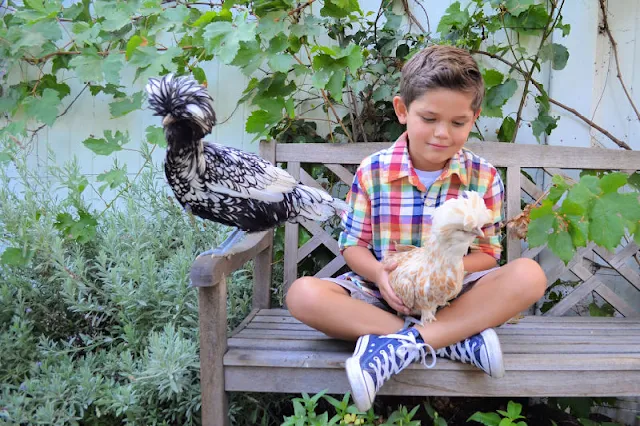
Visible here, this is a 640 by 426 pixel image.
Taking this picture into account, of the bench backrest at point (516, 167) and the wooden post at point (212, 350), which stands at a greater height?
the bench backrest at point (516, 167)

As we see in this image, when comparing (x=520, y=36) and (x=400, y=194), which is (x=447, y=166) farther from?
(x=520, y=36)

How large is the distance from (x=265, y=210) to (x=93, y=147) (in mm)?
836

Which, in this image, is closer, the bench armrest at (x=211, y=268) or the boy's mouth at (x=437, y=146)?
the bench armrest at (x=211, y=268)

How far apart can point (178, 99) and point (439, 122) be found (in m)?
0.67

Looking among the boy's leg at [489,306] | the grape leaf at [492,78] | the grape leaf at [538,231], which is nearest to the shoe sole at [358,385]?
the boy's leg at [489,306]

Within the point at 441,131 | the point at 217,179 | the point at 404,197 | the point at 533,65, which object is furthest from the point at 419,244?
the point at 533,65

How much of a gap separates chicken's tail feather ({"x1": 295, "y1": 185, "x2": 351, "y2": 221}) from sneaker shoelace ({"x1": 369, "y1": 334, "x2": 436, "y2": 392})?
42 cm

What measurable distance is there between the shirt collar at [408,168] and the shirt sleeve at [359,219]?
0.09 metres

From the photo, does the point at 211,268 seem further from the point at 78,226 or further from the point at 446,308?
the point at 78,226

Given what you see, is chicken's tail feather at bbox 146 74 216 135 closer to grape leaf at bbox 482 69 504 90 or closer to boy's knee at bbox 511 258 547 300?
boy's knee at bbox 511 258 547 300

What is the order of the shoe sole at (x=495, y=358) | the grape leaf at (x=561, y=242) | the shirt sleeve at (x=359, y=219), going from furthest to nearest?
1. the shirt sleeve at (x=359, y=219)
2. the grape leaf at (x=561, y=242)
3. the shoe sole at (x=495, y=358)

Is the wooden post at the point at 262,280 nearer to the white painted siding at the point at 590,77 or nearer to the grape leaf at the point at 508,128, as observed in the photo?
the white painted siding at the point at 590,77

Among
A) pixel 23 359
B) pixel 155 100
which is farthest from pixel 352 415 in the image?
pixel 23 359

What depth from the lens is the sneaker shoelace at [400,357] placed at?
3.98ft
